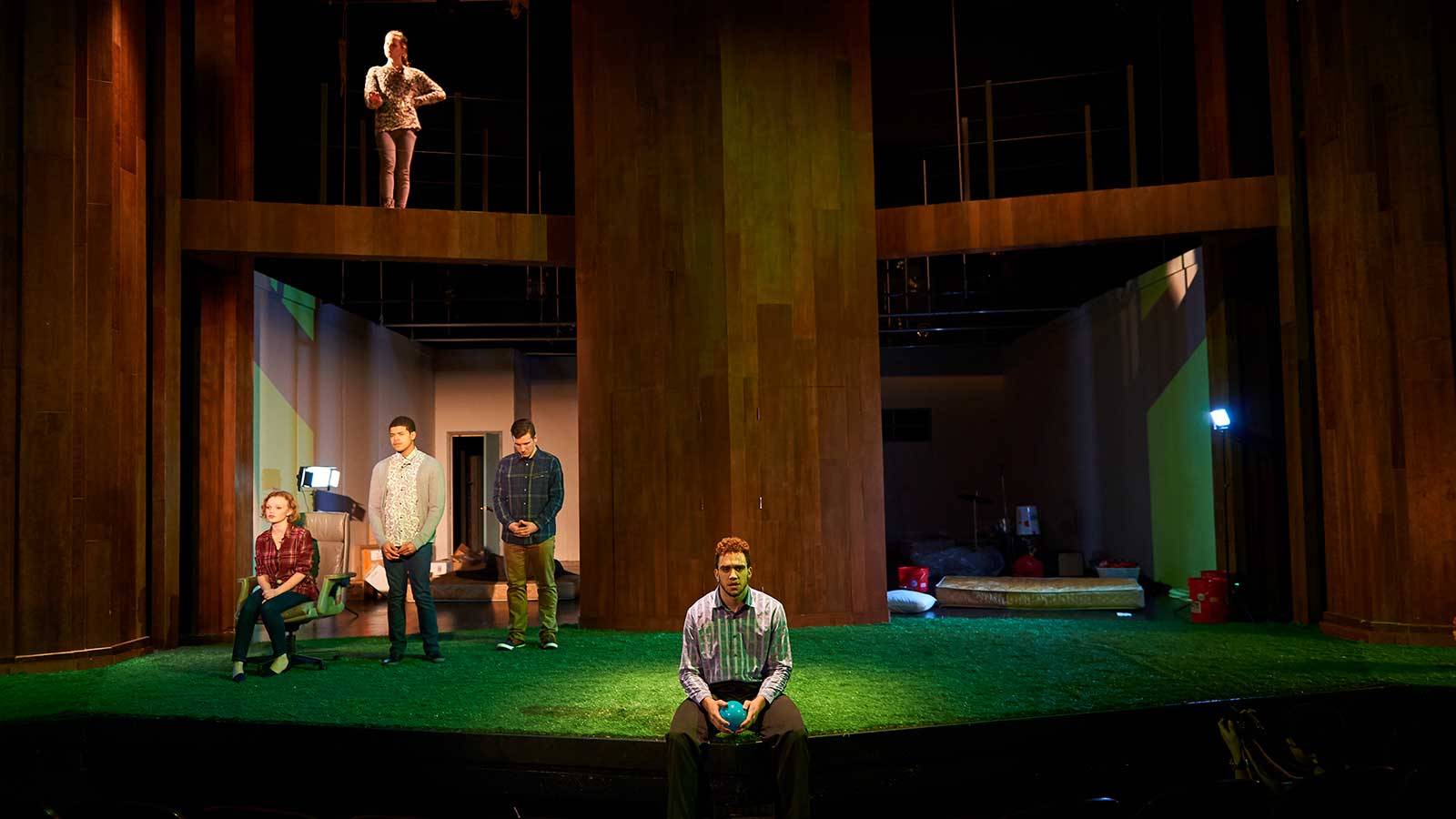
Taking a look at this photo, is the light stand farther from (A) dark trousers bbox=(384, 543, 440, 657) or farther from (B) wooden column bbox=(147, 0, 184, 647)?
(B) wooden column bbox=(147, 0, 184, 647)

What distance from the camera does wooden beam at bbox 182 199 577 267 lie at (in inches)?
320

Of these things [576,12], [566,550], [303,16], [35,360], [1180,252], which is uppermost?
[303,16]

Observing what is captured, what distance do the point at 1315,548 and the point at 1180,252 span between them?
456 centimetres

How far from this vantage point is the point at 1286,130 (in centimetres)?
794

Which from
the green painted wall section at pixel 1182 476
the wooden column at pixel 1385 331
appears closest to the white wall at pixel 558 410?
the green painted wall section at pixel 1182 476

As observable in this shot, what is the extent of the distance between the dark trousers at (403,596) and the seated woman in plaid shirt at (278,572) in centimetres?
49

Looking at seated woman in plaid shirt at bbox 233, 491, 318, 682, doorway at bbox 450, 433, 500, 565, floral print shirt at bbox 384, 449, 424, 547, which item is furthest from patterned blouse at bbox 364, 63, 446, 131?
doorway at bbox 450, 433, 500, 565

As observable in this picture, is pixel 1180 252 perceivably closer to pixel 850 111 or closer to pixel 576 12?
pixel 850 111

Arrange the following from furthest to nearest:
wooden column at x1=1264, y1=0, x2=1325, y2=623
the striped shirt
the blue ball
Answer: wooden column at x1=1264, y1=0, x2=1325, y2=623, the striped shirt, the blue ball

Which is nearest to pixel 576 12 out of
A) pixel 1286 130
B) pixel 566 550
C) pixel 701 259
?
pixel 701 259

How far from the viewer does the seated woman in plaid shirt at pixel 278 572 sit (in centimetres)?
629

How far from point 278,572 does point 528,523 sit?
1556 mm

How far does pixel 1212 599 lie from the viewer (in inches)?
324

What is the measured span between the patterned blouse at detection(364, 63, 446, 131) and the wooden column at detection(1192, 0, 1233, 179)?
20.2 ft
